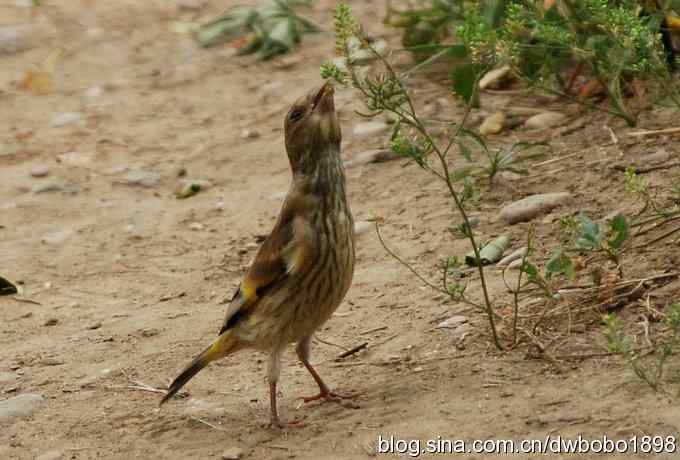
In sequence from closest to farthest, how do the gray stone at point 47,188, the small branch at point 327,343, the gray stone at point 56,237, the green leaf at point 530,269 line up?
the green leaf at point 530,269 < the small branch at point 327,343 < the gray stone at point 56,237 < the gray stone at point 47,188

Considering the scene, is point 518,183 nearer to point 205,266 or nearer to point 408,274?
point 408,274

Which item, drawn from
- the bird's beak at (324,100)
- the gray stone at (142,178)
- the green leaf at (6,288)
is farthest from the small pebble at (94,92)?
the bird's beak at (324,100)

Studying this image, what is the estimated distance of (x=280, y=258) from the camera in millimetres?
5438

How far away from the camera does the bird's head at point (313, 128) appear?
5516 millimetres

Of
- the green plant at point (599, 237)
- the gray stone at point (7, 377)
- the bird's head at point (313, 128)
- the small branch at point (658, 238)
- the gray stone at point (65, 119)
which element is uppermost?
the bird's head at point (313, 128)

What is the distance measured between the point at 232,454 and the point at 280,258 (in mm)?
833

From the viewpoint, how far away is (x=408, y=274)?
6672mm

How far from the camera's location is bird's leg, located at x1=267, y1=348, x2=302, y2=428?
5.36 m

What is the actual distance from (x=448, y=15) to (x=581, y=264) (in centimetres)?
307

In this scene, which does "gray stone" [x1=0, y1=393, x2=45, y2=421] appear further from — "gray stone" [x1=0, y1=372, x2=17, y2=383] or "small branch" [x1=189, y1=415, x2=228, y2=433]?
"small branch" [x1=189, y1=415, x2=228, y2=433]

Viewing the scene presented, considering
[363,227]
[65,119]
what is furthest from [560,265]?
[65,119]

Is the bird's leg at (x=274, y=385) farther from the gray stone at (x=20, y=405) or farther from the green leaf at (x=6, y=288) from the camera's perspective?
the green leaf at (x=6, y=288)

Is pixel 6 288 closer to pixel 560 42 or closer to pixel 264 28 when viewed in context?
pixel 560 42

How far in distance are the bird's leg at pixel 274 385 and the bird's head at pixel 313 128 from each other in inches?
31.7
